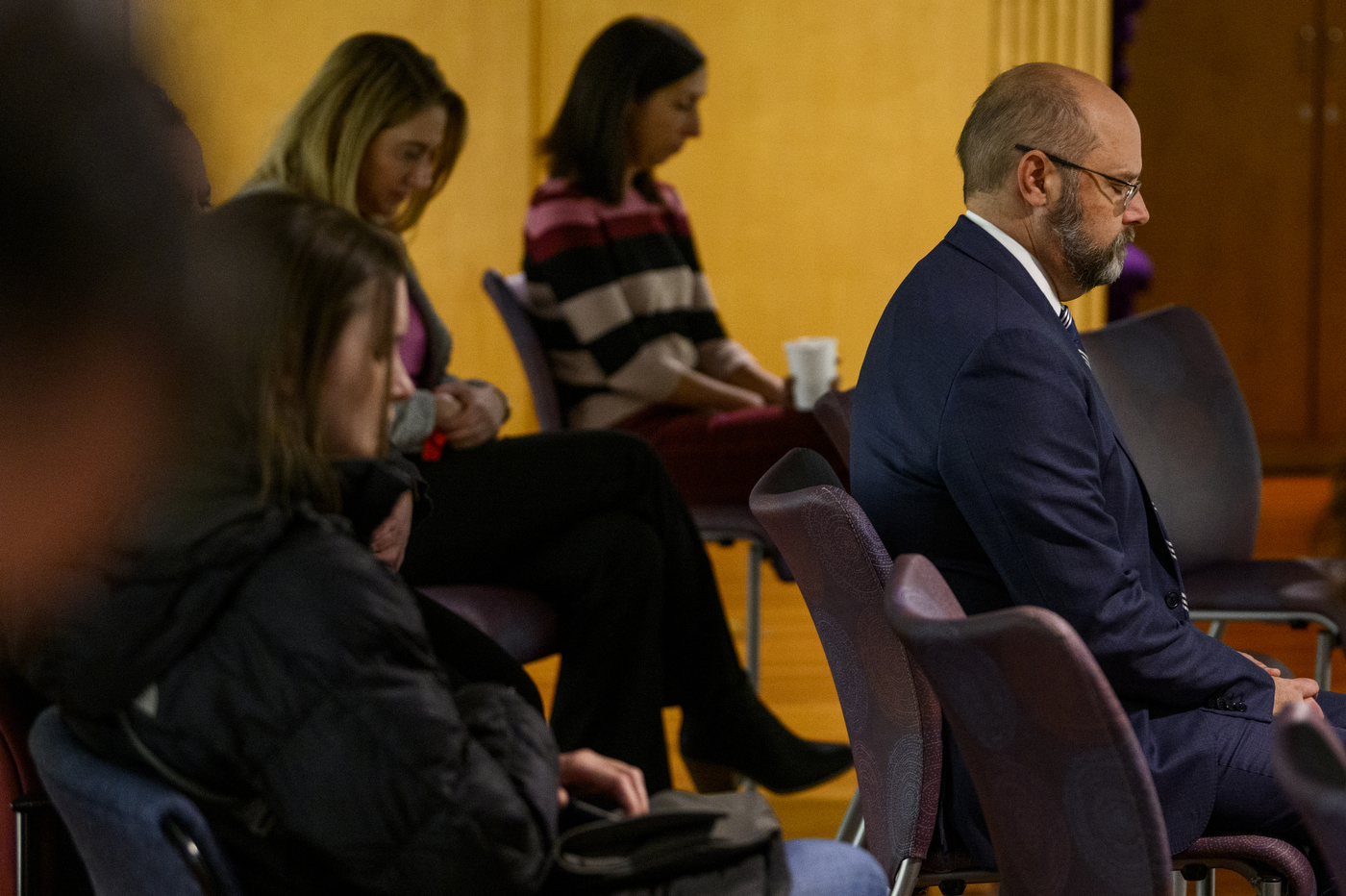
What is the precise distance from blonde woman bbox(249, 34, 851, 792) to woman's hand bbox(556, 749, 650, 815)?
891 mm

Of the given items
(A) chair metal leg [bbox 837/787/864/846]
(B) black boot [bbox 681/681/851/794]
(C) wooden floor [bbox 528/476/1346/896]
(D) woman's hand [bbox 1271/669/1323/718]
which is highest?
(D) woman's hand [bbox 1271/669/1323/718]

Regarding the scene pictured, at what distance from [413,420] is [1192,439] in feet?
3.98

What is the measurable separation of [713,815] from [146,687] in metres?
0.38

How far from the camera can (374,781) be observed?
91 cm

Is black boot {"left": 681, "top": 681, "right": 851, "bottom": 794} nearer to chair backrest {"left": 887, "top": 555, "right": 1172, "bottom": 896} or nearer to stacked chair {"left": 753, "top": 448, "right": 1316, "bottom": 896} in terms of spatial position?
stacked chair {"left": 753, "top": 448, "right": 1316, "bottom": 896}

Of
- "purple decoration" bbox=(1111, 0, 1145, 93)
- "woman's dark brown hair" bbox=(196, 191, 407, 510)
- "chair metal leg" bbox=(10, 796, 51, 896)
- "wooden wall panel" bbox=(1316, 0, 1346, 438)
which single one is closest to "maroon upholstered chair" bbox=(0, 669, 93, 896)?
"chair metal leg" bbox=(10, 796, 51, 896)

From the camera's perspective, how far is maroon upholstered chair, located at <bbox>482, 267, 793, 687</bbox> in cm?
260

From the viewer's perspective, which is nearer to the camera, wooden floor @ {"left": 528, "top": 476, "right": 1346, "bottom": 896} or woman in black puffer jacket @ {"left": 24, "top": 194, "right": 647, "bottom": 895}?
woman in black puffer jacket @ {"left": 24, "top": 194, "right": 647, "bottom": 895}

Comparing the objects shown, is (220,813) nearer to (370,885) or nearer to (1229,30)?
(370,885)

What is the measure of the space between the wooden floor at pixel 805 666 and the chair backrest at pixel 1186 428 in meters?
0.31

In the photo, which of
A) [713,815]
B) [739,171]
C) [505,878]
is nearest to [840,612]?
[713,815]

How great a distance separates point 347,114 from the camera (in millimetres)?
2104

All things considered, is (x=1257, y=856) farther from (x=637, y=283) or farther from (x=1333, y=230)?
(x=1333, y=230)

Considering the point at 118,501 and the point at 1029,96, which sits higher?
the point at 1029,96
